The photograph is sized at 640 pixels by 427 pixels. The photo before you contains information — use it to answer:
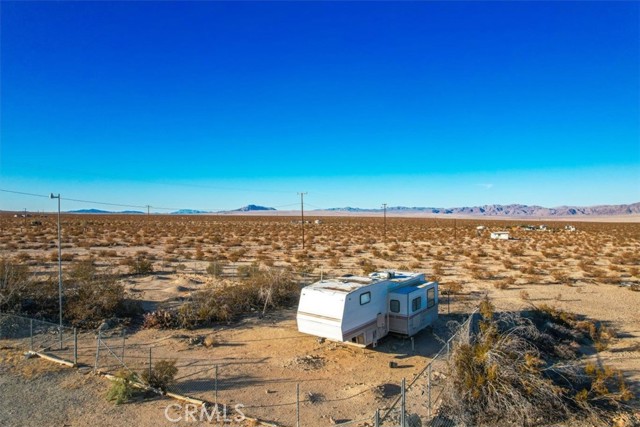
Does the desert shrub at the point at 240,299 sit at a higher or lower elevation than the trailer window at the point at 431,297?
lower

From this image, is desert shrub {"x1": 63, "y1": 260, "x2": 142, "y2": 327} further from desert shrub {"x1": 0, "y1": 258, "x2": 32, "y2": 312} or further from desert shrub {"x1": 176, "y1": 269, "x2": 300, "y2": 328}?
desert shrub {"x1": 176, "y1": 269, "x2": 300, "y2": 328}

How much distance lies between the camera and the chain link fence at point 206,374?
28.7ft

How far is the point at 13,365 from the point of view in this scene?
1153 centimetres

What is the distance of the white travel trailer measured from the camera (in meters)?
11.2

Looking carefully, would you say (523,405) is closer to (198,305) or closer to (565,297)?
(198,305)

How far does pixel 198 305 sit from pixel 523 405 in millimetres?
11382

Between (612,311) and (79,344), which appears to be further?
(612,311)

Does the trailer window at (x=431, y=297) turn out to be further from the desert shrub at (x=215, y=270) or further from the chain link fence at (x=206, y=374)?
the desert shrub at (x=215, y=270)

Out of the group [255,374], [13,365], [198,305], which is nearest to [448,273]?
[198,305]

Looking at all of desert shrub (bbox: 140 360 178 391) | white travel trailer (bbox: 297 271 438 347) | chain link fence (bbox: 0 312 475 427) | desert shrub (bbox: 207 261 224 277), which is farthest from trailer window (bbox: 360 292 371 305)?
desert shrub (bbox: 207 261 224 277)

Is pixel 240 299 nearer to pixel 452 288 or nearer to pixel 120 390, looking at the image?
pixel 120 390

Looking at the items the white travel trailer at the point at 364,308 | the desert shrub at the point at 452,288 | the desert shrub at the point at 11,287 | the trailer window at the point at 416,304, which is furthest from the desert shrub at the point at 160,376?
the desert shrub at the point at 452,288

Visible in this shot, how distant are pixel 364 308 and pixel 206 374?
445 cm

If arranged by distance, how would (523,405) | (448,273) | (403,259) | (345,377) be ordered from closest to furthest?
(523,405) → (345,377) → (448,273) → (403,259)
